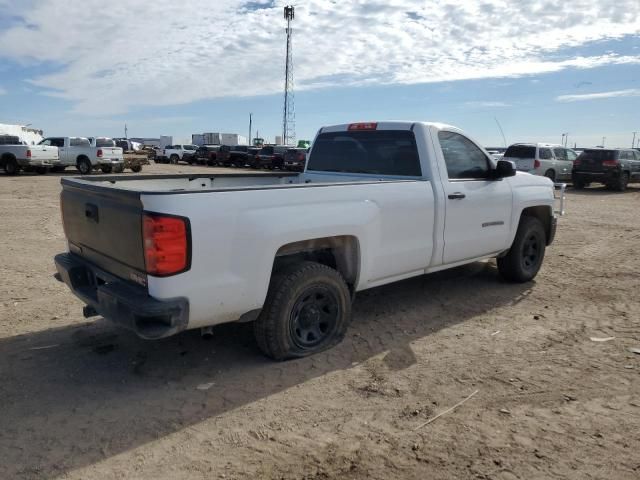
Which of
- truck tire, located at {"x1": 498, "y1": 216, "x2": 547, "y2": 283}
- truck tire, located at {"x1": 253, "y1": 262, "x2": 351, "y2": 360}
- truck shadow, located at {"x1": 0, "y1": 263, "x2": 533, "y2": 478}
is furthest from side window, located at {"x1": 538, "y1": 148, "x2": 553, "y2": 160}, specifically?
truck tire, located at {"x1": 253, "y1": 262, "x2": 351, "y2": 360}

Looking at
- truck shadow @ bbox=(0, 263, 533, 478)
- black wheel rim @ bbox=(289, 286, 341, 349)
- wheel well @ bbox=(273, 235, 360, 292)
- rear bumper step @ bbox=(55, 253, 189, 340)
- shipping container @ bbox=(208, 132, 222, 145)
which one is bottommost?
truck shadow @ bbox=(0, 263, 533, 478)

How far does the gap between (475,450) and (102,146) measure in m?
25.8

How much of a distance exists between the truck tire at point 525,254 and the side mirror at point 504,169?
0.99 meters

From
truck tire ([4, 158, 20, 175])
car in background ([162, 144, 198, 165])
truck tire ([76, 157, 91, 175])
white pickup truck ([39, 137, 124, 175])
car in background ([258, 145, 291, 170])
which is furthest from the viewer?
car in background ([162, 144, 198, 165])

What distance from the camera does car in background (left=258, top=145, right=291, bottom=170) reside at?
35459 millimetres

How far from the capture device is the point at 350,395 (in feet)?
11.8

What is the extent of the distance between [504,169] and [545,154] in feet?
56.3

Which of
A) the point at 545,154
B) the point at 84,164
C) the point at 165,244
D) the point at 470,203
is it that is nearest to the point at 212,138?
the point at 84,164

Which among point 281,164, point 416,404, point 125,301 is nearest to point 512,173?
point 416,404

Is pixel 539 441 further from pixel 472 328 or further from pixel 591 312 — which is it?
pixel 591 312

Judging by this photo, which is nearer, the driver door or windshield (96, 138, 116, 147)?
the driver door

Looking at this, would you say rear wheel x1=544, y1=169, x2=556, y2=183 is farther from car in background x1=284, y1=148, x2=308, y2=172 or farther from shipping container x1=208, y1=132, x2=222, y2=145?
shipping container x1=208, y1=132, x2=222, y2=145

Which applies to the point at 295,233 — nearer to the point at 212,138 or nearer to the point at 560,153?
the point at 560,153

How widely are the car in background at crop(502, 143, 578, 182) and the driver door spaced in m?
15.5
